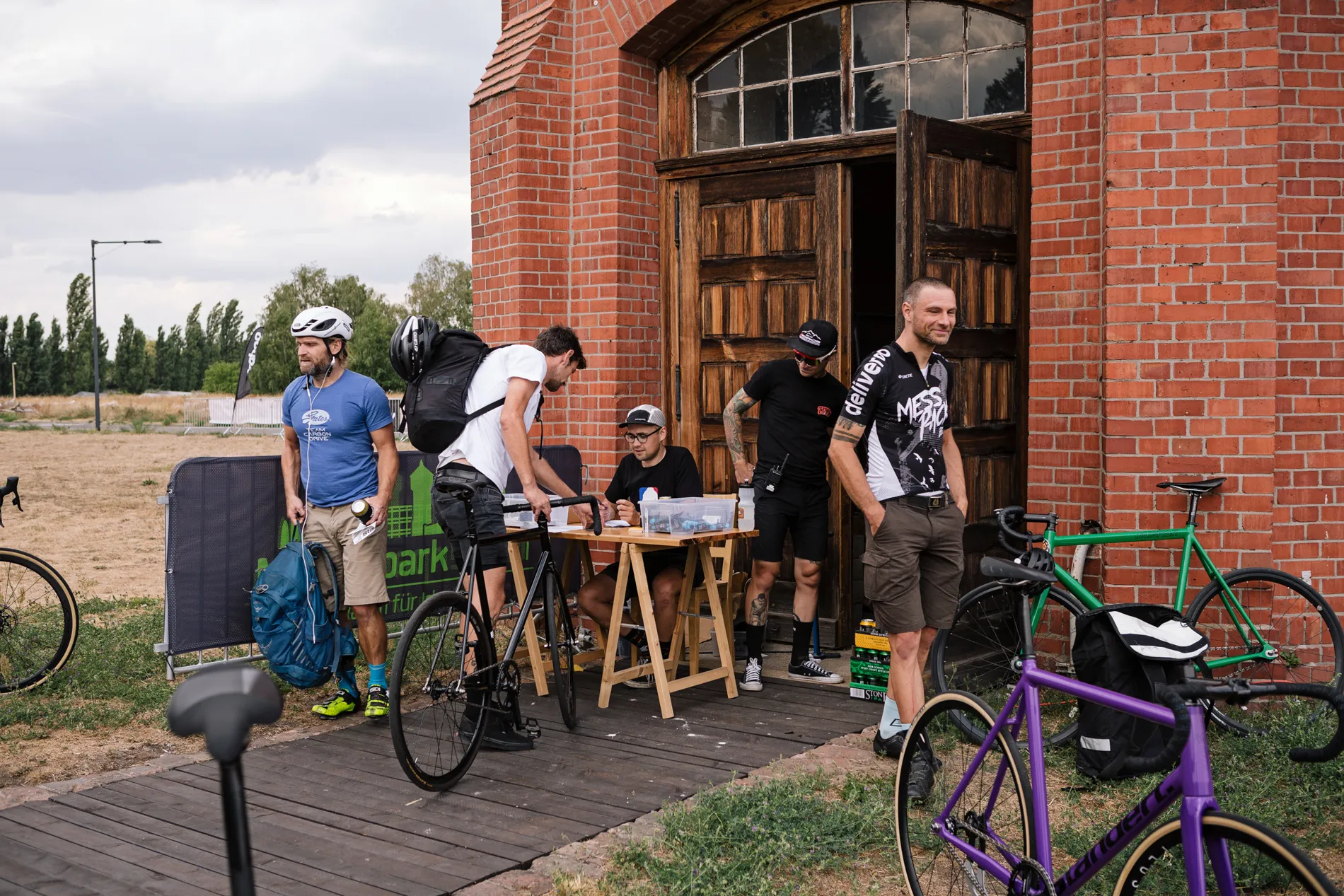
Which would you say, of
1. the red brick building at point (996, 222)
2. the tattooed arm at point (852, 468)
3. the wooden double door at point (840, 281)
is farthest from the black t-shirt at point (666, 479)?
the tattooed arm at point (852, 468)

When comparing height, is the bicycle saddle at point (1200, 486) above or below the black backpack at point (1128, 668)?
above

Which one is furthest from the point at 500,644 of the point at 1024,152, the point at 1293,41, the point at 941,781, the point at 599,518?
the point at 1293,41

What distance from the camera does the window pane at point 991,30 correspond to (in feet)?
23.8

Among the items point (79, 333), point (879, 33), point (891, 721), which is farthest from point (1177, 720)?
point (79, 333)

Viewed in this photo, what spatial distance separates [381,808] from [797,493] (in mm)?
3203

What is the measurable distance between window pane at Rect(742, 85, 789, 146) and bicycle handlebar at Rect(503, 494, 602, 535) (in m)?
3.48

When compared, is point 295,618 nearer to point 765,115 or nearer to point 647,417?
point 647,417

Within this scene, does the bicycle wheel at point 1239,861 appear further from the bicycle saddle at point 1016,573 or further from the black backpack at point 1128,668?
the bicycle saddle at point 1016,573

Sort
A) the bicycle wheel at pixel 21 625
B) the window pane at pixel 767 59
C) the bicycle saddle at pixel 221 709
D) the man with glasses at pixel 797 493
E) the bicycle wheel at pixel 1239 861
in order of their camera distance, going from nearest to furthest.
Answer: the bicycle saddle at pixel 221 709
the bicycle wheel at pixel 1239 861
the bicycle wheel at pixel 21 625
the man with glasses at pixel 797 493
the window pane at pixel 767 59

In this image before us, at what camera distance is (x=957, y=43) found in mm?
7488

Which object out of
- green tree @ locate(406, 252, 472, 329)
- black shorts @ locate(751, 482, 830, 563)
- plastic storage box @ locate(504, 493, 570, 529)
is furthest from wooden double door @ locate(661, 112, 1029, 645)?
green tree @ locate(406, 252, 472, 329)

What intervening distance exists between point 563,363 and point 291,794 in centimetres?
241

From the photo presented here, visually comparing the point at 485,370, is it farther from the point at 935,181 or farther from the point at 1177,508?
the point at 1177,508

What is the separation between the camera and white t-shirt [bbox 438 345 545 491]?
5801 mm
